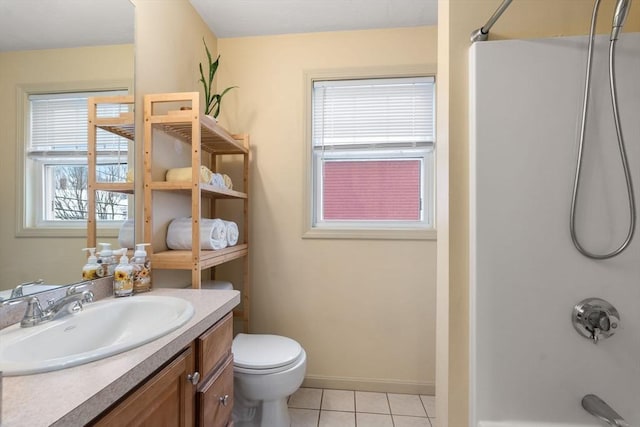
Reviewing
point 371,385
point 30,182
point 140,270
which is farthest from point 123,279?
point 371,385

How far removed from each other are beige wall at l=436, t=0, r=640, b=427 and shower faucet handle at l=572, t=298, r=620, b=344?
350mm

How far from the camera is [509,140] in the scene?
949 millimetres

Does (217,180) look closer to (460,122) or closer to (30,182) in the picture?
(30,182)

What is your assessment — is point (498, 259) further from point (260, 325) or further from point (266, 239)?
point (260, 325)

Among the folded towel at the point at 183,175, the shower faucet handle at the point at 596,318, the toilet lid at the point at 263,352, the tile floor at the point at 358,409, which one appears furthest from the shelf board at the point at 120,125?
the shower faucet handle at the point at 596,318

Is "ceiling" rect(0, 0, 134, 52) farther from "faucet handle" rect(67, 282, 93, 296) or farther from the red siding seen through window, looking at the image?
the red siding seen through window

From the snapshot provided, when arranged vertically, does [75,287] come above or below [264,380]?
above

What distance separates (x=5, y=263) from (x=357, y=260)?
1.58 metres

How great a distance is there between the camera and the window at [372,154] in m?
1.87

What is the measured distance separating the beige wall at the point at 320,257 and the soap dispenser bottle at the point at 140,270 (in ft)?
2.57

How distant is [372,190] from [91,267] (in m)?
1.57

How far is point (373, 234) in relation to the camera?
1828 mm

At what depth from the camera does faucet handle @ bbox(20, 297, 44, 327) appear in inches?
30.1

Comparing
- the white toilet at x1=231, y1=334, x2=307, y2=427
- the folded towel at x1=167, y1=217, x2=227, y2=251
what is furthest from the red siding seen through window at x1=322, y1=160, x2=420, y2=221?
the white toilet at x1=231, y1=334, x2=307, y2=427
